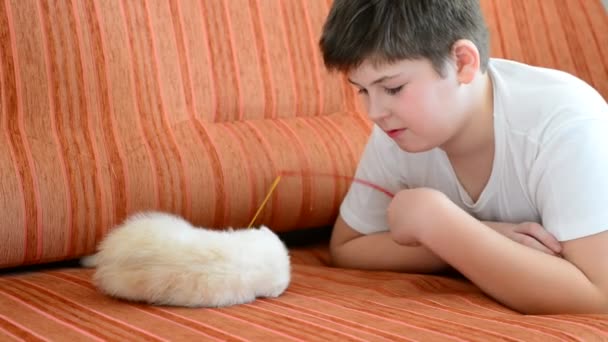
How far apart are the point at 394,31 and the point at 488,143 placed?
239mm

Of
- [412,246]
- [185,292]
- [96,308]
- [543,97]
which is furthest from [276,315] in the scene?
[543,97]

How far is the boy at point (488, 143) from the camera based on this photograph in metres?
1.05

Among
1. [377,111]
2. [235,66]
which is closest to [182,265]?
[377,111]

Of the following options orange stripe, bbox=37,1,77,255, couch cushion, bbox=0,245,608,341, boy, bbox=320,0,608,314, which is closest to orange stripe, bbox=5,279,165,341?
couch cushion, bbox=0,245,608,341

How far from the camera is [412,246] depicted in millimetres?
1263

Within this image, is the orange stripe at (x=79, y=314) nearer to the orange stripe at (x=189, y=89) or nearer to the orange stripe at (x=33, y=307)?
the orange stripe at (x=33, y=307)

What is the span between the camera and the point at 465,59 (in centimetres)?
112

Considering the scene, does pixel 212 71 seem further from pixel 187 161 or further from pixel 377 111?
pixel 377 111

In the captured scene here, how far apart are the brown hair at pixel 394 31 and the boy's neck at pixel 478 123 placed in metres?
0.09

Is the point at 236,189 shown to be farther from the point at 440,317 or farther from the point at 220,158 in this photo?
the point at 440,317

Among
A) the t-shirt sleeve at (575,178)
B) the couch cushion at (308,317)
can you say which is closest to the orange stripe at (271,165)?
the couch cushion at (308,317)

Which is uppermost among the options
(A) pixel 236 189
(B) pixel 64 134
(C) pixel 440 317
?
(B) pixel 64 134

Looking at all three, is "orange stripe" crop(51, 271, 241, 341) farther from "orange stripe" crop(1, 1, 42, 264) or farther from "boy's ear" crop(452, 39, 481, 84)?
"boy's ear" crop(452, 39, 481, 84)

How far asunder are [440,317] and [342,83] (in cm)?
71
